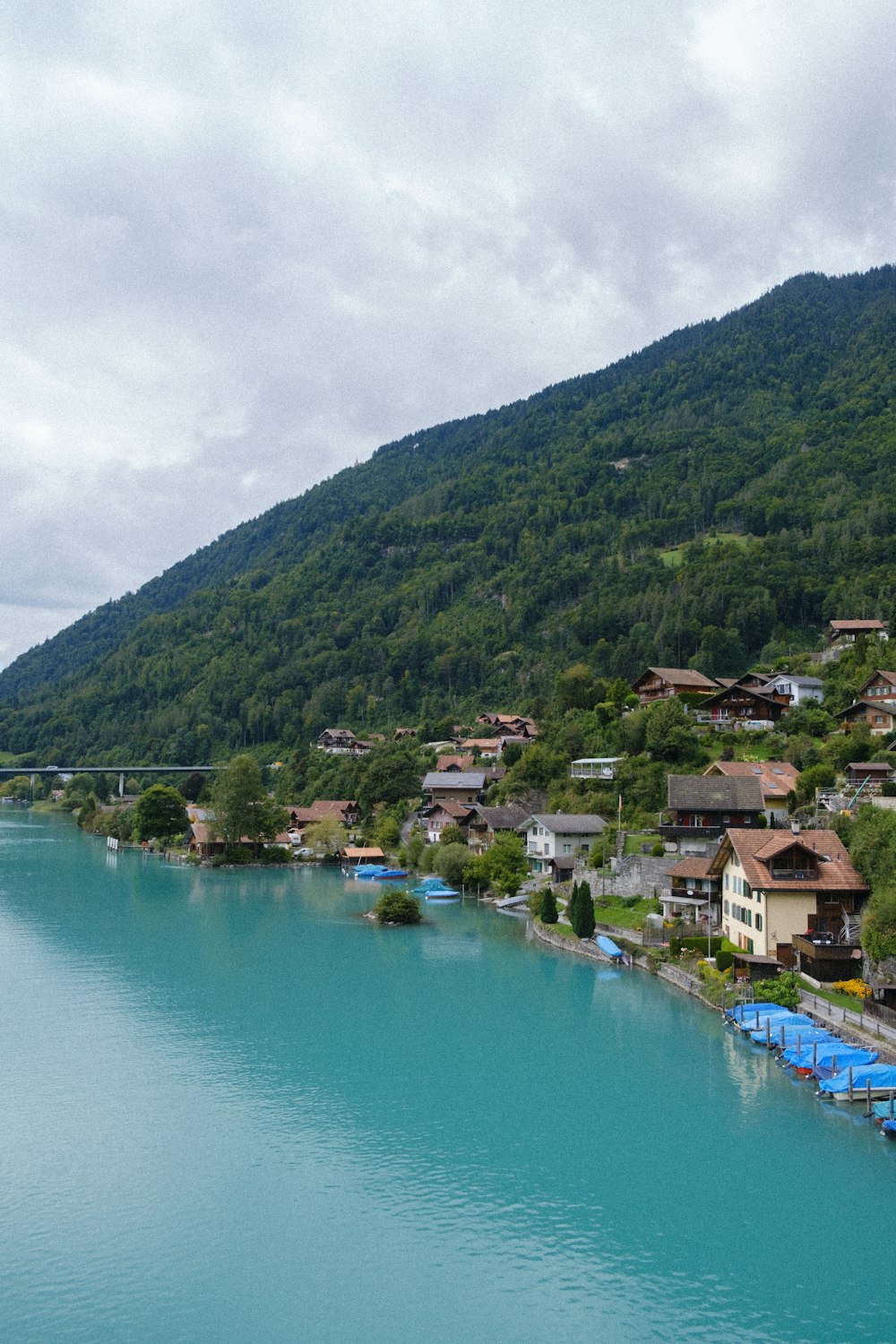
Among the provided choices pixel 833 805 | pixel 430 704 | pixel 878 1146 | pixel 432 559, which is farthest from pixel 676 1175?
pixel 432 559

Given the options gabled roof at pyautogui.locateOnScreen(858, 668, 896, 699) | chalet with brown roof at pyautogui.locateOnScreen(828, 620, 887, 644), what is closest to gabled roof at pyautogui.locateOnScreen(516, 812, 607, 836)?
gabled roof at pyautogui.locateOnScreen(858, 668, 896, 699)

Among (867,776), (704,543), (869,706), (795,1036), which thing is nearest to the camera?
(795,1036)

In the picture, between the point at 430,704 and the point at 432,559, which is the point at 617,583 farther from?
the point at 432,559

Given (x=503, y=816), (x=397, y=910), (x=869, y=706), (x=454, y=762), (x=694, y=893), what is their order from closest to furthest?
(x=694, y=893) → (x=397, y=910) → (x=869, y=706) → (x=503, y=816) → (x=454, y=762)

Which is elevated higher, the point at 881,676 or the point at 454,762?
the point at 881,676

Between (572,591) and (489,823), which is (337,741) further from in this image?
(489,823)

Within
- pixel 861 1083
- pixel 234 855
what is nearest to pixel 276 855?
pixel 234 855

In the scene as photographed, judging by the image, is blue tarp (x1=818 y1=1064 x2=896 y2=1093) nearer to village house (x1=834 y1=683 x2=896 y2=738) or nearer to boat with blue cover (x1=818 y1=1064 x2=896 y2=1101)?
boat with blue cover (x1=818 y1=1064 x2=896 y2=1101)
